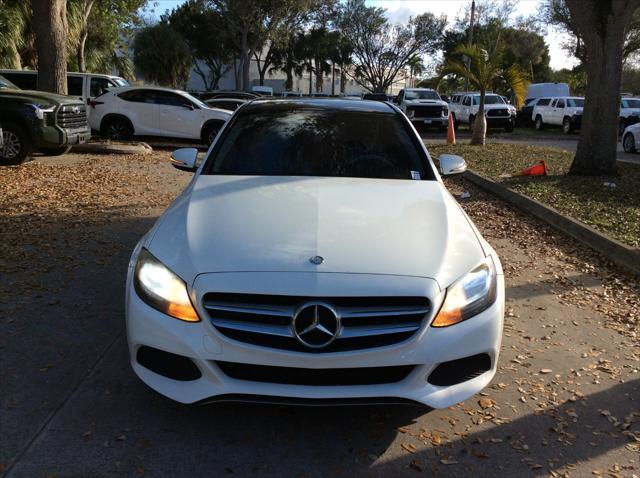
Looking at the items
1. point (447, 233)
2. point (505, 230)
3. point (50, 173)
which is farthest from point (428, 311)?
point (50, 173)

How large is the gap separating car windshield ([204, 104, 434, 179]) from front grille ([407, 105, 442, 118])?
2112 centimetres

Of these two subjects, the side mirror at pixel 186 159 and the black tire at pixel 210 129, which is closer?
the side mirror at pixel 186 159

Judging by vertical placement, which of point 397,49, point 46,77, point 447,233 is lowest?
point 447,233

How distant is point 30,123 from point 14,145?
1.74ft

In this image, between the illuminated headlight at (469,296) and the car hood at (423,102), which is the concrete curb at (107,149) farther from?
the car hood at (423,102)

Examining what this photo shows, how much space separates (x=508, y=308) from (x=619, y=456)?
6.65 feet

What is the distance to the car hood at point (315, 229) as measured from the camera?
2.89m

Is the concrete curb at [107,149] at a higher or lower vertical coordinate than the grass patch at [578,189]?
higher

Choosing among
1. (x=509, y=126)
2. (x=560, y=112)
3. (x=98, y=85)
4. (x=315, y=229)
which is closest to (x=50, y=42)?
(x=98, y=85)

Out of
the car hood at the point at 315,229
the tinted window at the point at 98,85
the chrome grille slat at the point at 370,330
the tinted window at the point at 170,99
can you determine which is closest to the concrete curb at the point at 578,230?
the car hood at the point at 315,229

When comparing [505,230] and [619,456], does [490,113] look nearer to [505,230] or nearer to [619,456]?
[505,230]

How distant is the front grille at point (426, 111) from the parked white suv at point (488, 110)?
5.54ft

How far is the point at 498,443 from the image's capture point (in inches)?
120

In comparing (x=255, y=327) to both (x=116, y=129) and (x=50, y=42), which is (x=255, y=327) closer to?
(x=50, y=42)
